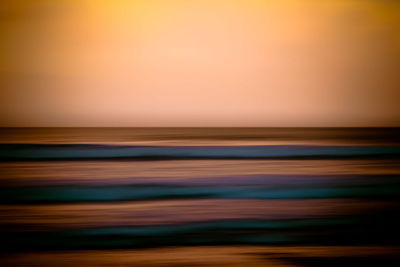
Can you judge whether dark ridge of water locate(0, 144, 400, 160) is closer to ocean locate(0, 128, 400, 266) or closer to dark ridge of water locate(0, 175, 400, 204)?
ocean locate(0, 128, 400, 266)

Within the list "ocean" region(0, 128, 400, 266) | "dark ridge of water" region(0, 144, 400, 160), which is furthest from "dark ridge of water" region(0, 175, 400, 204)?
"dark ridge of water" region(0, 144, 400, 160)

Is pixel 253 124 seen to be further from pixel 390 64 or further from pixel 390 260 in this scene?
pixel 390 260

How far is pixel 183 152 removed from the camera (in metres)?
2.04

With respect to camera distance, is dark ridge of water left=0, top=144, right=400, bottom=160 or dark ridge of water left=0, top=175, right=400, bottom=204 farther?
dark ridge of water left=0, top=144, right=400, bottom=160

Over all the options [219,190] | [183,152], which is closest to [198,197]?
[219,190]

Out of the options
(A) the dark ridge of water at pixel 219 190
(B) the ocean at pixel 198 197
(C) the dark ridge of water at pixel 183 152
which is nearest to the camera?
(B) the ocean at pixel 198 197

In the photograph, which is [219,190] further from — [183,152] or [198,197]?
[183,152]

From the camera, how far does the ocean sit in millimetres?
1239

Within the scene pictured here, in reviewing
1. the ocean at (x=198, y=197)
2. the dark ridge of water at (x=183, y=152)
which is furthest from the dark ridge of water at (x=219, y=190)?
the dark ridge of water at (x=183, y=152)

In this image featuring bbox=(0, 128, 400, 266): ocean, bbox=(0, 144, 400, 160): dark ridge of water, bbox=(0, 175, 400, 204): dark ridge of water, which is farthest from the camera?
bbox=(0, 144, 400, 160): dark ridge of water

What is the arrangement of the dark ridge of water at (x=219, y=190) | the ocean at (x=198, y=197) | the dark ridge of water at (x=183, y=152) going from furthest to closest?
the dark ridge of water at (x=183, y=152)
the dark ridge of water at (x=219, y=190)
the ocean at (x=198, y=197)

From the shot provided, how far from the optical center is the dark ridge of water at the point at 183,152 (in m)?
1.99

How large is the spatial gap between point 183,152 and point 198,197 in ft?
1.55

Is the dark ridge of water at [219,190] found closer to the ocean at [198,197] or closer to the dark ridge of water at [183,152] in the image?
the ocean at [198,197]
